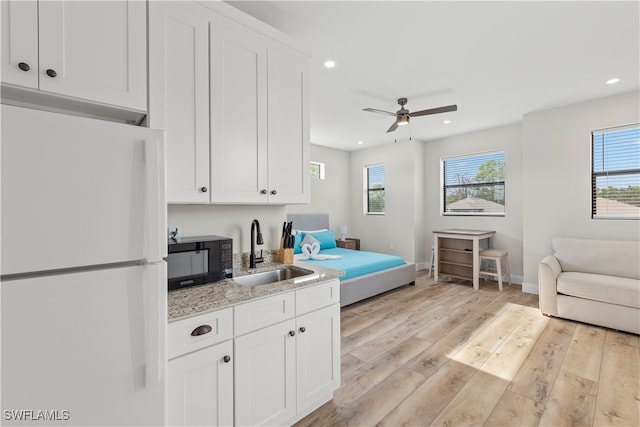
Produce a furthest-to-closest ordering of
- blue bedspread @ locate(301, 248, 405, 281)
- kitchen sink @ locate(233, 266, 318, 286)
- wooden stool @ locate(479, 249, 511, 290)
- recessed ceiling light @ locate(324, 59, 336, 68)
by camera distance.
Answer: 1. wooden stool @ locate(479, 249, 511, 290)
2. blue bedspread @ locate(301, 248, 405, 281)
3. recessed ceiling light @ locate(324, 59, 336, 68)
4. kitchen sink @ locate(233, 266, 318, 286)

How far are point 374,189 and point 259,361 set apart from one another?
17.6 feet

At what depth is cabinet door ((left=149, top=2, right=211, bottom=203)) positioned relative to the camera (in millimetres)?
1461

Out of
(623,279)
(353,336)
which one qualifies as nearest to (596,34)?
(623,279)

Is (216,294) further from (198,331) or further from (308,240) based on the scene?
(308,240)

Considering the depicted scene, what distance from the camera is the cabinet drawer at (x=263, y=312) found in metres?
1.43

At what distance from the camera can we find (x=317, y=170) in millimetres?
6102

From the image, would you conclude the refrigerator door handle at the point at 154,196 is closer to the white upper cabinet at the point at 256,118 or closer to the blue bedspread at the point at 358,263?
the white upper cabinet at the point at 256,118

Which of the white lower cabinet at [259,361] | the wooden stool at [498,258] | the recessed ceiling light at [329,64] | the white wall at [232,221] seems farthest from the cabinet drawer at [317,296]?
the wooden stool at [498,258]

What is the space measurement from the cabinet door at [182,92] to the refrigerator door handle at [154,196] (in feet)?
1.70

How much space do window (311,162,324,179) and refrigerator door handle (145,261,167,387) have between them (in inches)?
198

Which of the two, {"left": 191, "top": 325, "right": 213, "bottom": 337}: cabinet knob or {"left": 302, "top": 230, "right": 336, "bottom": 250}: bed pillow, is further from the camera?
{"left": 302, "top": 230, "right": 336, "bottom": 250}: bed pillow

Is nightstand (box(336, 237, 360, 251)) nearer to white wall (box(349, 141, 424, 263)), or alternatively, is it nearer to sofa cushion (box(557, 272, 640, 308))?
white wall (box(349, 141, 424, 263))

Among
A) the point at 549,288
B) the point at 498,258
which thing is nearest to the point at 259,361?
the point at 549,288

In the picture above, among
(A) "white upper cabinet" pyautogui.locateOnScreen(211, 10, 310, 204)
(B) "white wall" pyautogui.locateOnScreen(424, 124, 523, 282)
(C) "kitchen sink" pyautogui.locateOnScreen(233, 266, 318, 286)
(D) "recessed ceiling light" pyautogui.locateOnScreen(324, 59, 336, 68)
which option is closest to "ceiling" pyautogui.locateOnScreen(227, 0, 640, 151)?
(D) "recessed ceiling light" pyautogui.locateOnScreen(324, 59, 336, 68)
